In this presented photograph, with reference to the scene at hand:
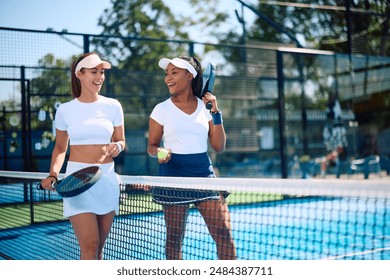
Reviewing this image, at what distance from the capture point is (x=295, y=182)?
102 inches

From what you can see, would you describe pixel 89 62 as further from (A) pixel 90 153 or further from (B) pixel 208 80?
(B) pixel 208 80

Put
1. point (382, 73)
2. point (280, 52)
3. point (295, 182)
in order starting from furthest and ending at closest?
point (382, 73) < point (280, 52) < point (295, 182)

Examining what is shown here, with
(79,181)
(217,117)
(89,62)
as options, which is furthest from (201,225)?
(89,62)

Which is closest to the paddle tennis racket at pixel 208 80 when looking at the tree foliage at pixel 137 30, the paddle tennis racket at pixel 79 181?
the paddle tennis racket at pixel 79 181

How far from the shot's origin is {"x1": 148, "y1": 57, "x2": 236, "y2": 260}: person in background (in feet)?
10.0

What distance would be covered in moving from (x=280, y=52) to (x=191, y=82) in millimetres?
5970

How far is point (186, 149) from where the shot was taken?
10.3 ft

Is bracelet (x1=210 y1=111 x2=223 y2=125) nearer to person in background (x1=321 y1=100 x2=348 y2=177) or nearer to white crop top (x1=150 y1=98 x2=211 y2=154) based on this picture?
white crop top (x1=150 y1=98 x2=211 y2=154)

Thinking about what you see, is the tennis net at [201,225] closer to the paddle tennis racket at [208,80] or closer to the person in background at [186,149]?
the person in background at [186,149]

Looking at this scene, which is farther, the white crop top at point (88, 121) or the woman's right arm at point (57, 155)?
the woman's right arm at point (57, 155)

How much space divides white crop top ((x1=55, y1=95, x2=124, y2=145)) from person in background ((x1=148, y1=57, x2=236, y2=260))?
0.98 ft

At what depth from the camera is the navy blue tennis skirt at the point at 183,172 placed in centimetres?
311
